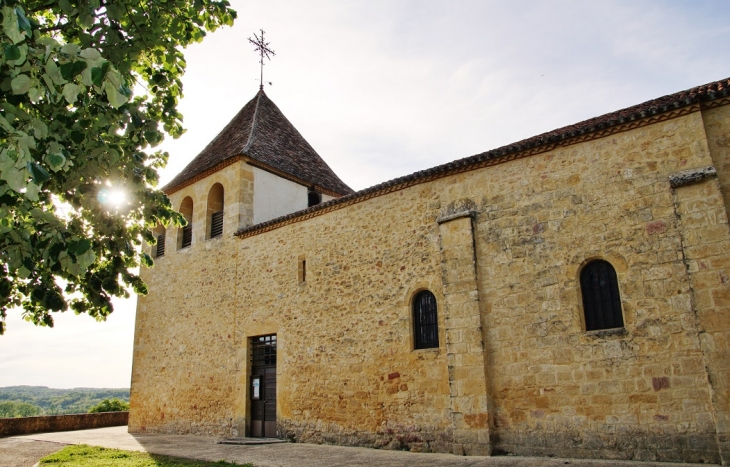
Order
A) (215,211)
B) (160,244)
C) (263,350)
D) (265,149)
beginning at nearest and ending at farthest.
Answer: (263,350) → (215,211) → (265,149) → (160,244)

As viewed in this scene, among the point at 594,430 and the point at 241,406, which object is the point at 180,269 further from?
the point at 594,430

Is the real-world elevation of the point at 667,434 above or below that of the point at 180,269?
below

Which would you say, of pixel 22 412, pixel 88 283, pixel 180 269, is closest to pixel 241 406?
pixel 180 269

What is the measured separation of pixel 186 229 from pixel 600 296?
12.9 meters

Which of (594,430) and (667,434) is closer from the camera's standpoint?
(667,434)

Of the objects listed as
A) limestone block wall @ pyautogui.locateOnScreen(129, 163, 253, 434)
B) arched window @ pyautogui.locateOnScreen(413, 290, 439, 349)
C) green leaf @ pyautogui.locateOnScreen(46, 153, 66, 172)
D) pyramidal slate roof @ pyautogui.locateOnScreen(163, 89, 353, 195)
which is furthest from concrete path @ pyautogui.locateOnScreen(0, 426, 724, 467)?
pyramidal slate roof @ pyautogui.locateOnScreen(163, 89, 353, 195)

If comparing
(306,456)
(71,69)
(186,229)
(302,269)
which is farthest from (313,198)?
(71,69)

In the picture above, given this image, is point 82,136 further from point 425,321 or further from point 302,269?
point 302,269

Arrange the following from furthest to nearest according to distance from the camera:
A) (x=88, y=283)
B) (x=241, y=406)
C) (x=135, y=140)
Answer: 1. (x=241, y=406)
2. (x=88, y=283)
3. (x=135, y=140)

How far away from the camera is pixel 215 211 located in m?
16.3

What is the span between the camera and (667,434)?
7.50m

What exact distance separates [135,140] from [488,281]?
21.2 feet

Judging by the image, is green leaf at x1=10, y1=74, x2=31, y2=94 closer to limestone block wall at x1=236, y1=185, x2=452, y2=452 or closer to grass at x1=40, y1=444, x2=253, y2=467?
grass at x1=40, y1=444, x2=253, y2=467

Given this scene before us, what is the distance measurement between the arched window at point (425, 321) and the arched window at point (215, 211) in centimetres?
756
